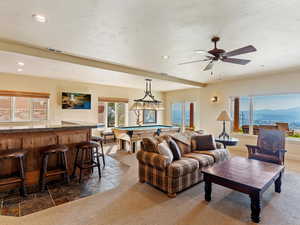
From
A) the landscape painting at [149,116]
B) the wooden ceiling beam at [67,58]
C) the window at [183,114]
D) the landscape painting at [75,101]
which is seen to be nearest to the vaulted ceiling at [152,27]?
the wooden ceiling beam at [67,58]

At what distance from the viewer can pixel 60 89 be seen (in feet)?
20.4

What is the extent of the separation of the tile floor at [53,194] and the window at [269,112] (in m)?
5.23

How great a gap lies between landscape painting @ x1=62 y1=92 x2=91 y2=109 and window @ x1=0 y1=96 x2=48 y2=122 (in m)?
0.62

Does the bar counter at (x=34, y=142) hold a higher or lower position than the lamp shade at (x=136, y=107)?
lower

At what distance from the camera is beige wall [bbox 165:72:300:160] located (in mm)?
5184

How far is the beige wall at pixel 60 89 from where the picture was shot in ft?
17.7

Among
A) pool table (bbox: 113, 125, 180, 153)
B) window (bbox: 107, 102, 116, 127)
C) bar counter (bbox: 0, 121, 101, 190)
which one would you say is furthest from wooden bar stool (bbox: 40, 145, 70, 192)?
window (bbox: 107, 102, 116, 127)

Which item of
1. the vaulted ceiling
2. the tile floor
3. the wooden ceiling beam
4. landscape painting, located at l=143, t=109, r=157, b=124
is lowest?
the tile floor

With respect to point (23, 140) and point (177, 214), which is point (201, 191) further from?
point (23, 140)

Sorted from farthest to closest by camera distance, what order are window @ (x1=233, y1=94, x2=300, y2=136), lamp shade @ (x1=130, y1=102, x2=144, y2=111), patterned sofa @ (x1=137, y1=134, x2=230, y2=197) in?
lamp shade @ (x1=130, y1=102, x2=144, y2=111) → window @ (x1=233, y1=94, x2=300, y2=136) → patterned sofa @ (x1=137, y1=134, x2=230, y2=197)

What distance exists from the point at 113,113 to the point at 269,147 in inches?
238

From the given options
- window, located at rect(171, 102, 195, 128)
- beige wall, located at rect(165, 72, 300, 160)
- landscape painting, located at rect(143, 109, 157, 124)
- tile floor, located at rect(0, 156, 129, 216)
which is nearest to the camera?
tile floor, located at rect(0, 156, 129, 216)

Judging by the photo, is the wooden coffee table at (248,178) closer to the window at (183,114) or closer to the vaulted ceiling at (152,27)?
the vaulted ceiling at (152,27)

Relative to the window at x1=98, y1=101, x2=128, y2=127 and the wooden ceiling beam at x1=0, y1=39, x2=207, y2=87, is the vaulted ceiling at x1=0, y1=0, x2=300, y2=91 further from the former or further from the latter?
the window at x1=98, y1=101, x2=128, y2=127
